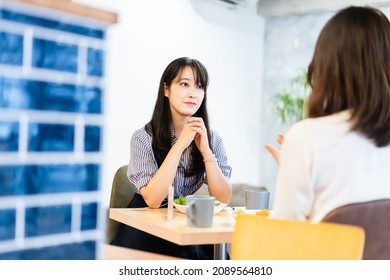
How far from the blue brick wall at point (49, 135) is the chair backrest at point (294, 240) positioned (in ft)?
9.27

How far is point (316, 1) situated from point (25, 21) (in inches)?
111

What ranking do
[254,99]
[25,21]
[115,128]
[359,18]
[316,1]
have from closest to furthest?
[359,18] < [25,21] < [115,128] < [316,1] < [254,99]

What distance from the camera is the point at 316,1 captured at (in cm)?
504

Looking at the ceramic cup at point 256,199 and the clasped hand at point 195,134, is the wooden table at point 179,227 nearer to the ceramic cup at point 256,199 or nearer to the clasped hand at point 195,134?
the ceramic cup at point 256,199

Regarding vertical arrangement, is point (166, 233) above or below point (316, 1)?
below

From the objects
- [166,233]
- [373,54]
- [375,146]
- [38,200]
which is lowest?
[38,200]

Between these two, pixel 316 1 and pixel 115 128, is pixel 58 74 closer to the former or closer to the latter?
pixel 115 128

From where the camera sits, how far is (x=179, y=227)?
158 cm

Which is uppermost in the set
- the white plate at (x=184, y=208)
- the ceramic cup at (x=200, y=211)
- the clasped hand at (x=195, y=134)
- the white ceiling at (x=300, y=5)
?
the white ceiling at (x=300, y=5)

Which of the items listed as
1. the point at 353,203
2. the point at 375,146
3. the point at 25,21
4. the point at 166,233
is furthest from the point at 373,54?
the point at 25,21

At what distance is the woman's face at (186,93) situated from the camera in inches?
88.8

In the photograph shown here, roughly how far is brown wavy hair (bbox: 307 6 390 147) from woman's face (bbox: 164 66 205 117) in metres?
1.03

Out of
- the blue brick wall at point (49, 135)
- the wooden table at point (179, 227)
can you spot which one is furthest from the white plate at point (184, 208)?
the blue brick wall at point (49, 135)

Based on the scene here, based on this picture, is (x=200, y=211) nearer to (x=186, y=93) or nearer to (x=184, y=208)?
(x=184, y=208)
